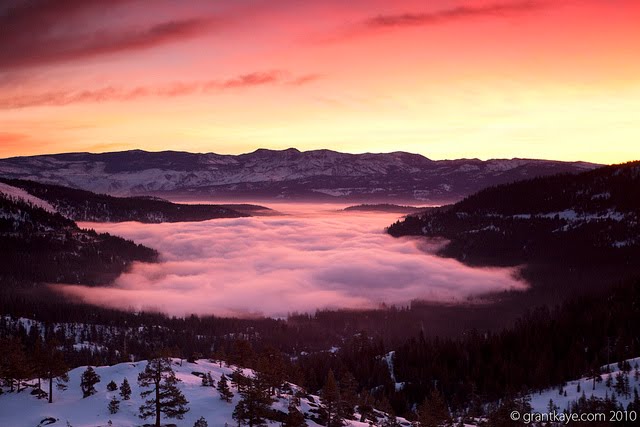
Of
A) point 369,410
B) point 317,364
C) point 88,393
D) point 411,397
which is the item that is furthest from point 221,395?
point 317,364

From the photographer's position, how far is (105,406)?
3484 inches

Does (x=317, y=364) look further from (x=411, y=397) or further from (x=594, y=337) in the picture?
(x=594, y=337)

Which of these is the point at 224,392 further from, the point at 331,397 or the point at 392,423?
the point at 392,423

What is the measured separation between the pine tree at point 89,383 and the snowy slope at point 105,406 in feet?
3.22

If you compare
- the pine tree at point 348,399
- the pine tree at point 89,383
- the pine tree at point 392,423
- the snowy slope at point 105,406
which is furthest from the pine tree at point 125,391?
the pine tree at point 392,423

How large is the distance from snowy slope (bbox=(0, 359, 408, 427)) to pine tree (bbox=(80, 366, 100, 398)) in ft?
3.22

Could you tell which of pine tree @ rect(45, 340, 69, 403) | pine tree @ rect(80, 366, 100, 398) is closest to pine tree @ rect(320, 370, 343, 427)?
pine tree @ rect(80, 366, 100, 398)

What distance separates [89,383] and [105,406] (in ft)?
34.9

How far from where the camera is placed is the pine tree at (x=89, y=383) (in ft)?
313

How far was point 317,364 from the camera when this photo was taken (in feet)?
650

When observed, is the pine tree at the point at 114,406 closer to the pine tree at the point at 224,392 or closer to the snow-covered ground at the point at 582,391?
the pine tree at the point at 224,392

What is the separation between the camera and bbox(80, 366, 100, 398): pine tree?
95375mm

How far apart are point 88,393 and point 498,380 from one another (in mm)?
133263


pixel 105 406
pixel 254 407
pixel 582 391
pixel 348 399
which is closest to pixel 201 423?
pixel 254 407
